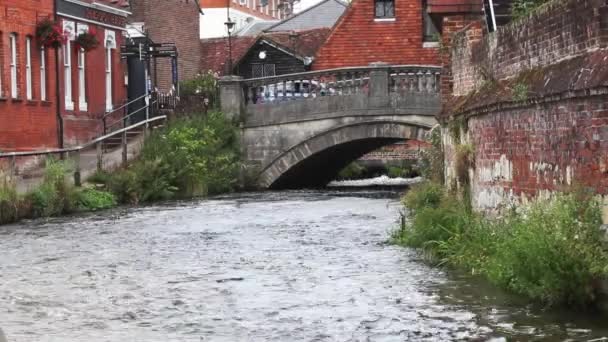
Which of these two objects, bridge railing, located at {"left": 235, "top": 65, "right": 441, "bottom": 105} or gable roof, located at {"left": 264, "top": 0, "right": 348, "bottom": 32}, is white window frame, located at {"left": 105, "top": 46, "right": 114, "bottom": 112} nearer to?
bridge railing, located at {"left": 235, "top": 65, "right": 441, "bottom": 105}

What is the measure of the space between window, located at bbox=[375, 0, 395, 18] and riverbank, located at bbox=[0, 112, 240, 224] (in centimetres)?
1243

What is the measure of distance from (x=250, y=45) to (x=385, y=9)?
9895 millimetres

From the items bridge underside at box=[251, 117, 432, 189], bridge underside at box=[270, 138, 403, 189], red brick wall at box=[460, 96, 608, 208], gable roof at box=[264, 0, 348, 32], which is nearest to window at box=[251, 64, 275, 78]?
bridge underside at box=[270, 138, 403, 189]

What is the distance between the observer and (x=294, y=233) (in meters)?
21.4

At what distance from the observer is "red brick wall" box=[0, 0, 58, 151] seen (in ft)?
108

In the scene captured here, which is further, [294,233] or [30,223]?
[30,223]

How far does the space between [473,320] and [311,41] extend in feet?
147

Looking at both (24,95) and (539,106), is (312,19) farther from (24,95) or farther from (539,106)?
(539,106)

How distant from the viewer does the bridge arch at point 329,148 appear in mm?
35469

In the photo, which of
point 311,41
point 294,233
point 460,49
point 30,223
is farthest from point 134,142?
point 311,41

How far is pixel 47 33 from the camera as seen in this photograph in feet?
114

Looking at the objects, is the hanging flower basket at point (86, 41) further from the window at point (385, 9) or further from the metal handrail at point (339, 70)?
the window at point (385, 9)

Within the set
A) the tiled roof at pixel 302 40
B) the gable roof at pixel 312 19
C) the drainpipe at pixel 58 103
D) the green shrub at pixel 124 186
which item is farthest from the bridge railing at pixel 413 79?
the gable roof at pixel 312 19

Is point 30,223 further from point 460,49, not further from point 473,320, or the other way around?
point 473,320
